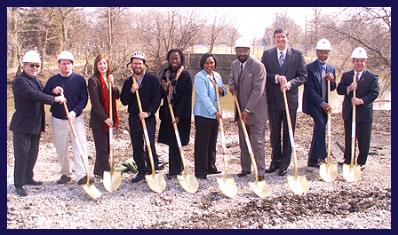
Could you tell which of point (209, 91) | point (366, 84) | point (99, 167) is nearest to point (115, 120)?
point (99, 167)

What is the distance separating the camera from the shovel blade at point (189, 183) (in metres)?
5.21

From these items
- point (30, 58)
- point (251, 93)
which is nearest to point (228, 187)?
point (251, 93)

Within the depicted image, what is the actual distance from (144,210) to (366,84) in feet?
12.0

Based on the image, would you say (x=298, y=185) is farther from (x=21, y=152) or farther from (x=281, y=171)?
(x=21, y=152)

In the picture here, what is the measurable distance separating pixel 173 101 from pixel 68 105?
1364 millimetres

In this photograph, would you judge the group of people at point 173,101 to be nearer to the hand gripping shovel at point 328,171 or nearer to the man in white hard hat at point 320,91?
the man in white hard hat at point 320,91

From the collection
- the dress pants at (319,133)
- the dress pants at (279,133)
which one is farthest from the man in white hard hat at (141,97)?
the dress pants at (319,133)

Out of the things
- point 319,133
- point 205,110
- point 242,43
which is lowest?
point 319,133

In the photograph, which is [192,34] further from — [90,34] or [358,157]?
[358,157]

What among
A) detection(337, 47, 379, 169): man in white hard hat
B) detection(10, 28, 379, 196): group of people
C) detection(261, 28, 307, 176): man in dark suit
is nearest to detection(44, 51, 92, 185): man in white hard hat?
detection(10, 28, 379, 196): group of people

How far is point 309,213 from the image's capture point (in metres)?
4.61

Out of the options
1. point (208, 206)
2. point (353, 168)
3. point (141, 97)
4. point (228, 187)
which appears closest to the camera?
point (208, 206)

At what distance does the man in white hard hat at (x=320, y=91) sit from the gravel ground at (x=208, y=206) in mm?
600

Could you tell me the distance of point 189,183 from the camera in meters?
5.31
